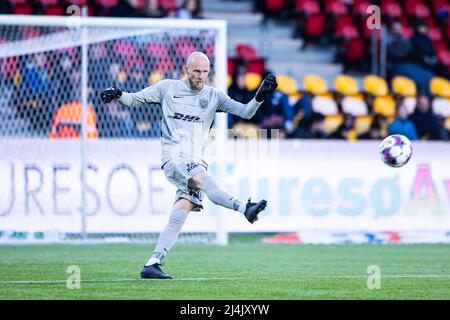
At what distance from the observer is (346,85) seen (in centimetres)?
2056

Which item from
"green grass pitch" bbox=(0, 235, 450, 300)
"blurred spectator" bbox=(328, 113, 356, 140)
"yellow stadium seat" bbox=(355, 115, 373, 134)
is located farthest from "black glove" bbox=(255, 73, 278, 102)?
"yellow stadium seat" bbox=(355, 115, 373, 134)

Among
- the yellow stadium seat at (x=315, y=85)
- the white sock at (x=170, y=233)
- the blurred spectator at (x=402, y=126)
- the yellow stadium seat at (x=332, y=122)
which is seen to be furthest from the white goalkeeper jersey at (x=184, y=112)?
the yellow stadium seat at (x=315, y=85)

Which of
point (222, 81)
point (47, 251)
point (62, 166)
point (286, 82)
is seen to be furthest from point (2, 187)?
point (286, 82)

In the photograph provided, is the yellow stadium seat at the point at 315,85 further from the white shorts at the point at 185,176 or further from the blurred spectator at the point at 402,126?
the white shorts at the point at 185,176

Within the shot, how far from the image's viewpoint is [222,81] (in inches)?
583

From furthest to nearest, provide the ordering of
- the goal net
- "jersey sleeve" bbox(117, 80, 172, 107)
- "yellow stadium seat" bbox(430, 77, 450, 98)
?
"yellow stadium seat" bbox(430, 77, 450, 98)
the goal net
"jersey sleeve" bbox(117, 80, 172, 107)

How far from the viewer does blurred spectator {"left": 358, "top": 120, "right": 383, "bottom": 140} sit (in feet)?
59.6

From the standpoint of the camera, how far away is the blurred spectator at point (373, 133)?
18.2 metres

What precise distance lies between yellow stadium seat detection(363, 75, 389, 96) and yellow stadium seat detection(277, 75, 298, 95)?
4.70 ft

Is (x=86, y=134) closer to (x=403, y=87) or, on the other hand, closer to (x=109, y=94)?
(x=109, y=94)

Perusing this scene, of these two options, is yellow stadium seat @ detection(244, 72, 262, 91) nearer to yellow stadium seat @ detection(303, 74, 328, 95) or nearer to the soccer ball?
yellow stadium seat @ detection(303, 74, 328, 95)

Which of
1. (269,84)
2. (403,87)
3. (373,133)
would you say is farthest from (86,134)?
(403,87)
